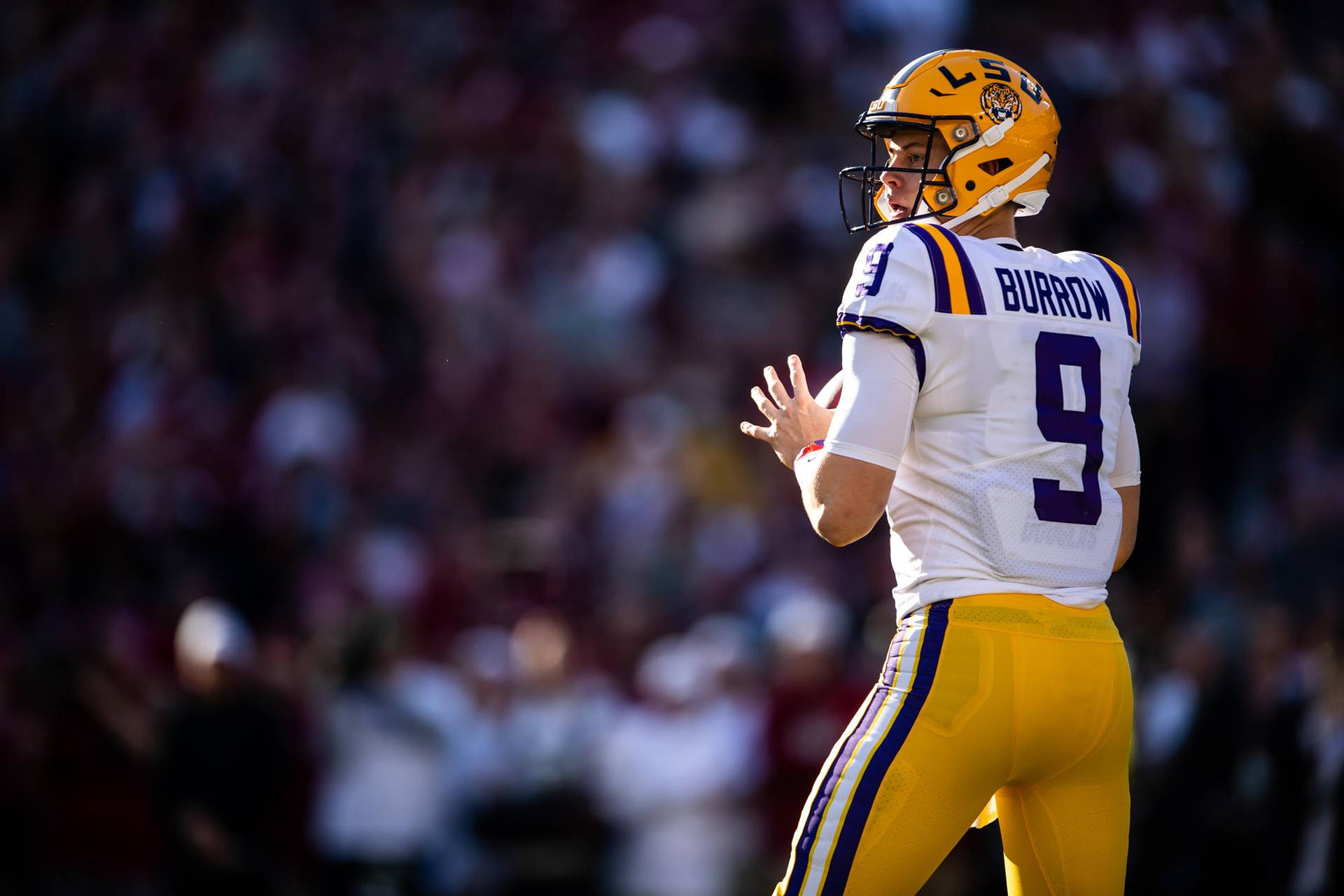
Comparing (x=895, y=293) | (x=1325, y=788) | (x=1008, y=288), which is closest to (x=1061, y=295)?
(x=1008, y=288)

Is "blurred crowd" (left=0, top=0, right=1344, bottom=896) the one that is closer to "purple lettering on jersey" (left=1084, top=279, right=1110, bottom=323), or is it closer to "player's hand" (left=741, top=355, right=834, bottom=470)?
"purple lettering on jersey" (left=1084, top=279, right=1110, bottom=323)

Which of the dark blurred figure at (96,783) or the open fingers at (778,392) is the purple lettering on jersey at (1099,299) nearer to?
the open fingers at (778,392)

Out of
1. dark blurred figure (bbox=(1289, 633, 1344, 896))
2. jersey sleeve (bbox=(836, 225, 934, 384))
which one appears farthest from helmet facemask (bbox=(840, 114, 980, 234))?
dark blurred figure (bbox=(1289, 633, 1344, 896))

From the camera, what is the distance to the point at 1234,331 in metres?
10.4

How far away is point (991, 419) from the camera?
10.9ft

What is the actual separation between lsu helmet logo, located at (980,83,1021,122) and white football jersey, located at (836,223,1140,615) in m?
0.33

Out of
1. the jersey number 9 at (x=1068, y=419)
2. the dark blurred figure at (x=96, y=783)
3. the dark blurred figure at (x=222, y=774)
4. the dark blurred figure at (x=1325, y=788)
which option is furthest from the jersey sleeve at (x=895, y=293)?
the dark blurred figure at (x=96, y=783)

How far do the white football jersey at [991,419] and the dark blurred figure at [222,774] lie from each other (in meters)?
5.03

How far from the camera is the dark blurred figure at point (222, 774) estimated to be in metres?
7.60

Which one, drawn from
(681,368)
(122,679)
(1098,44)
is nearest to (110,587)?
(122,679)

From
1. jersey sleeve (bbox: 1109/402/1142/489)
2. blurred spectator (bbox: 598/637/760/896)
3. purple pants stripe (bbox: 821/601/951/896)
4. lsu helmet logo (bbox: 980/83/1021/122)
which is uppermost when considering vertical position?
blurred spectator (bbox: 598/637/760/896)

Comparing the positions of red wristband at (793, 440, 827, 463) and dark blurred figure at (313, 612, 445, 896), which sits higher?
dark blurred figure at (313, 612, 445, 896)

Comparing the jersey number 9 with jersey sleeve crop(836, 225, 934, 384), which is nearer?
jersey sleeve crop(836, 225, 934, 384)

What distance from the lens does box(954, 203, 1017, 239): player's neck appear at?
3.64 m
